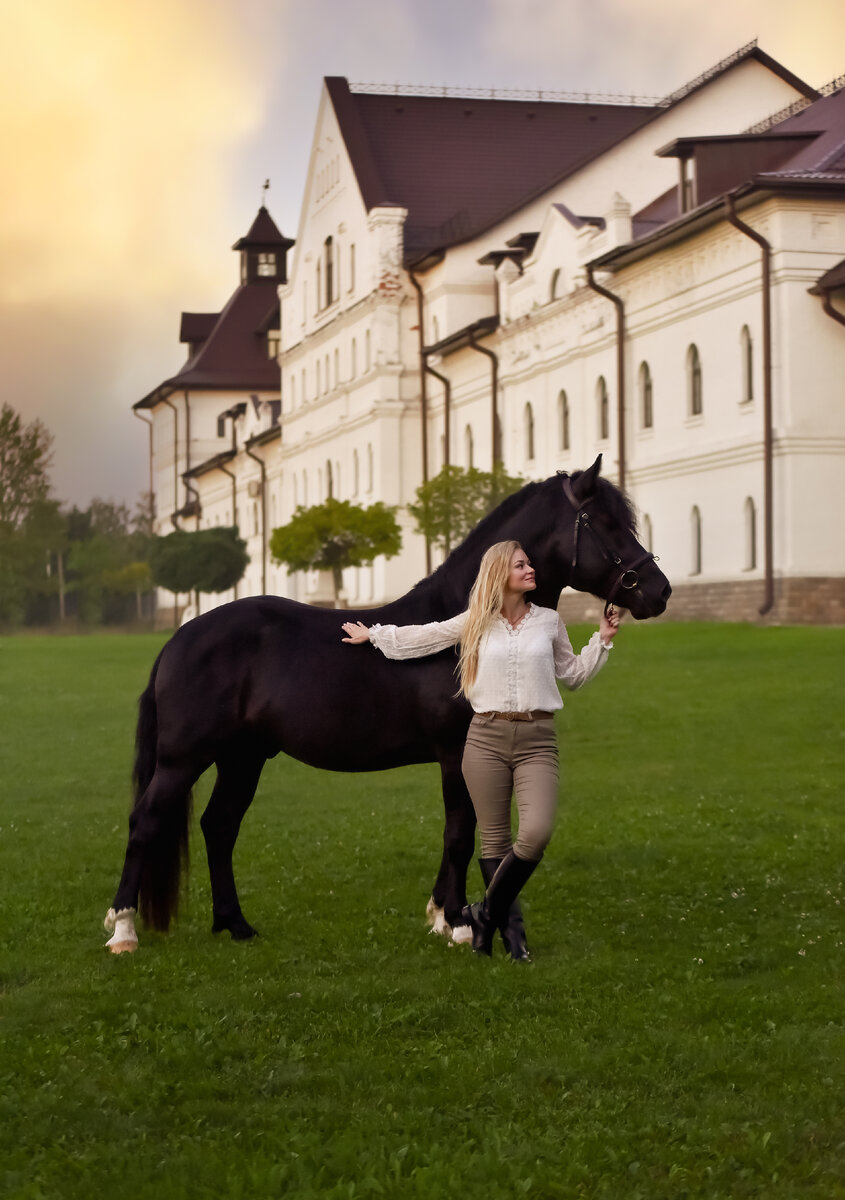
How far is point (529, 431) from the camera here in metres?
55.4

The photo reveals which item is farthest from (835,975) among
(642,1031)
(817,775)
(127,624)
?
(127,624)

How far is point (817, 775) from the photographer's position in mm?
19453

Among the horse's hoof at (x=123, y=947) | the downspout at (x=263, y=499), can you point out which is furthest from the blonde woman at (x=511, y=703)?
the downspout at (x=263, y=499)

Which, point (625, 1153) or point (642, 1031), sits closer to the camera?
point (625, 1153)

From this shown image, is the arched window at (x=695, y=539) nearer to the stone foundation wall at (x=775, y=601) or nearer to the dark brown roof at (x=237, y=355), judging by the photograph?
the stone foundation wall at (x=775, y=601)

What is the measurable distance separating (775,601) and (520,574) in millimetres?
32245

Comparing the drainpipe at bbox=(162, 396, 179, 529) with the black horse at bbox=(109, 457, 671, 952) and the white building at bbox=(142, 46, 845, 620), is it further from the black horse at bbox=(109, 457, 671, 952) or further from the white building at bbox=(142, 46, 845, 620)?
the black horse at bbox=(109, 457, 671, 952)

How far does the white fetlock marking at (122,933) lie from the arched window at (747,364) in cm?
3439

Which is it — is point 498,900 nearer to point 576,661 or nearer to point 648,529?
point 576,661

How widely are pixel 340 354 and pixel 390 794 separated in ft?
182

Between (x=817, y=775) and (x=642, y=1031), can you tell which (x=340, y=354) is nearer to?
(x=817, y=775)

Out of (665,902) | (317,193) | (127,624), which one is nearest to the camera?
(665,902)

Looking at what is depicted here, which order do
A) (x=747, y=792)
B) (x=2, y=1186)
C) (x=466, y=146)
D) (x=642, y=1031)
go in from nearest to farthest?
(x=2, y=1186)
(x=642, y=1031)
(x=747, y=792)
(x=466, y=146)

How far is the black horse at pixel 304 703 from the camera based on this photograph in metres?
9.22
